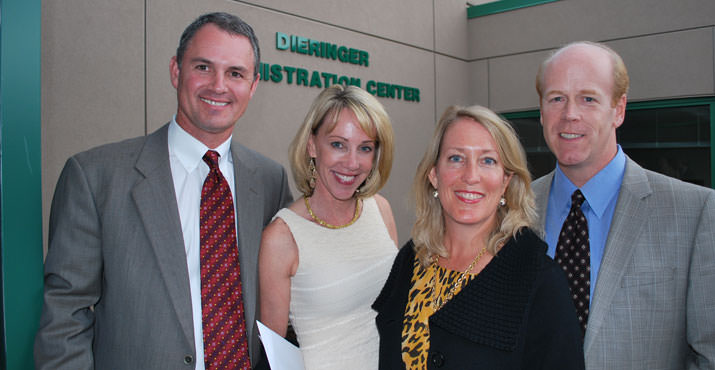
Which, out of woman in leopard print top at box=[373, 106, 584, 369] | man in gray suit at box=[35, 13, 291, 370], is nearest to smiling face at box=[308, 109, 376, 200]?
woman in leopard print top at box=[373, 106, 584, 369]

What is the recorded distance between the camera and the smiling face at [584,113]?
1.97 meters

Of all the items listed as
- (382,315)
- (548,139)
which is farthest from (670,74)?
(382,315)

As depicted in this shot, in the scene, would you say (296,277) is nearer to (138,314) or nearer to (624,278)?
(138,314)

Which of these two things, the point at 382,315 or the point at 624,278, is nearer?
the point at 624,278

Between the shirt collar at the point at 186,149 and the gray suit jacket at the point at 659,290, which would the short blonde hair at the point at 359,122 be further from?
the gray suit jacket at the point at 659,290

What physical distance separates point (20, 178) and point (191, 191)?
1.83ft

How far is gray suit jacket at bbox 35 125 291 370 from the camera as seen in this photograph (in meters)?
1.74

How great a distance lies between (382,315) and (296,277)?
453 mm

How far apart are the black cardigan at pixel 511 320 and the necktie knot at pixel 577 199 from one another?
343 millimetres

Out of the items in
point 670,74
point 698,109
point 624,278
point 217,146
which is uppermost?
point 670,74

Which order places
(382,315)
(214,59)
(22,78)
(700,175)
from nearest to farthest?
(22,78)
(382,315)
(214,59)
(700,175)

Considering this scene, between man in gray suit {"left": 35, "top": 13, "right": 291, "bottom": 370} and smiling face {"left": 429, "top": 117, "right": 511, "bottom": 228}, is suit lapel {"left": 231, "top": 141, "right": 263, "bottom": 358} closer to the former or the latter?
man in gray suit {"left": 35, "top": 13, "right": 291, "bottom": 370}

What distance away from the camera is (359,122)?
2.23 m

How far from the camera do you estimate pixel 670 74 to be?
6461 mm
